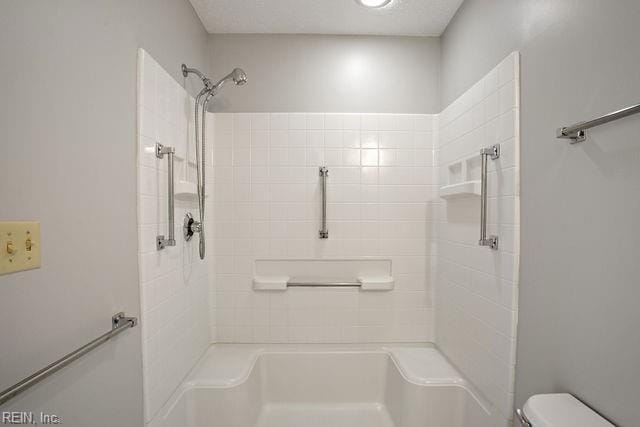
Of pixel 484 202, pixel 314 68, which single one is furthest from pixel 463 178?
pixel 314 68

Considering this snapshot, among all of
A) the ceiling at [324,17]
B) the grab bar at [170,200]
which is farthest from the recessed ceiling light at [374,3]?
the grab bar at [170,200]

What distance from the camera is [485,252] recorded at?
1385 mm

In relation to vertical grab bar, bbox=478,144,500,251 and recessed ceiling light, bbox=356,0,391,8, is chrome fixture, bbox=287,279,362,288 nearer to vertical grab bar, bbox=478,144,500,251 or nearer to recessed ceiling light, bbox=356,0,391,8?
vertical grab bar, bbox=478,144,500,251

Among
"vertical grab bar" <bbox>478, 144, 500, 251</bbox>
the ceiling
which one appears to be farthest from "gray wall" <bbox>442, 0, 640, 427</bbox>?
the ceiling

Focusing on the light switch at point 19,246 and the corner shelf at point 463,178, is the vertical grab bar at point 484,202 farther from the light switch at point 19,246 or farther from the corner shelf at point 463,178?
the light switch at point 19,246

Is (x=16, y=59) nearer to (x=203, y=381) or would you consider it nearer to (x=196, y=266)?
(x=196, y=266)

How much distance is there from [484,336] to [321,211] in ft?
3.79

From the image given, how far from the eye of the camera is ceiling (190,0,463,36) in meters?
1.69

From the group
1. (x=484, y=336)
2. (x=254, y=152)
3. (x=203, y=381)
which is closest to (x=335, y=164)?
(x=254, y=152)

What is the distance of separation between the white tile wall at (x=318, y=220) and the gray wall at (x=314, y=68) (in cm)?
13

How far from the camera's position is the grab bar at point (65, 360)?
2.03 ft

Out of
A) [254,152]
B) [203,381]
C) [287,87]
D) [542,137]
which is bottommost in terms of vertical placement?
[203,381]

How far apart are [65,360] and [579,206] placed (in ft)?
5.10

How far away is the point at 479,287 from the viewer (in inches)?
56.4
